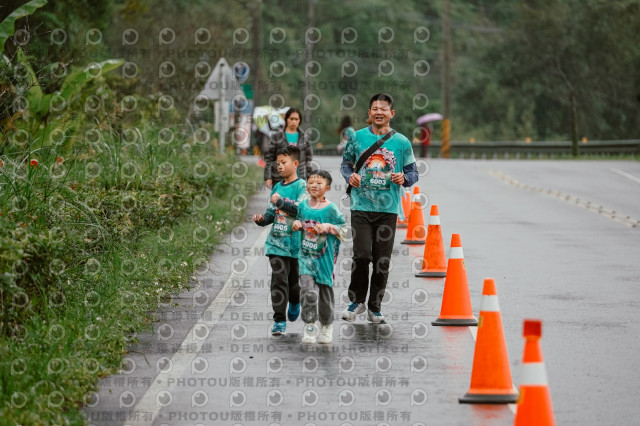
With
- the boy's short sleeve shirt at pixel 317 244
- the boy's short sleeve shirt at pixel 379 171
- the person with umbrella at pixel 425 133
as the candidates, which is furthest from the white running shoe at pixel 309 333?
the person with umbrella at pixel 425 133

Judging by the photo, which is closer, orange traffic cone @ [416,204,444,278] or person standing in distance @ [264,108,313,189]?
orange traffic cone @ [416,204,444,278]

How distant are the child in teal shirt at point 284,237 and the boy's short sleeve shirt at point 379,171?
671mm

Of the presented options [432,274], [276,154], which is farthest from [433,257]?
[276,154]

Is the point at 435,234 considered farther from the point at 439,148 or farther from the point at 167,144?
the point at 439,148

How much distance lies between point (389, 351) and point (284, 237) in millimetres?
1331

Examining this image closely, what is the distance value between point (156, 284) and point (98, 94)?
733 centimetres

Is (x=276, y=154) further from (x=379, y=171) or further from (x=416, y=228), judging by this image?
(x=379, y=171)

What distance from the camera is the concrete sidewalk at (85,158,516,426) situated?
7.66m

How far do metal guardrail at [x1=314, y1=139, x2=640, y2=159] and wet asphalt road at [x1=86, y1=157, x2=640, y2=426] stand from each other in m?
33.8

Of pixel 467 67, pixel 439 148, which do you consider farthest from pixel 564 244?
pixel 467 67

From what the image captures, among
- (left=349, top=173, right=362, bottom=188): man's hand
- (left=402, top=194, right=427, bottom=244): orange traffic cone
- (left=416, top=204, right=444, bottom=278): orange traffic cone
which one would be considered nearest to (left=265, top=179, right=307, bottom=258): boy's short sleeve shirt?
(left=349, top=173, right=362, bottom=188): man's hand

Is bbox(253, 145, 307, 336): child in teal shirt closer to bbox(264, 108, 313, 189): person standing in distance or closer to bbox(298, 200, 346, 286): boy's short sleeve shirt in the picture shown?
bbox(298, 200, 346, 286): boy's short sleeve shirt

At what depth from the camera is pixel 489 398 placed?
7.91 m

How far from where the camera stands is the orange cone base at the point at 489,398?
25.9 ft
